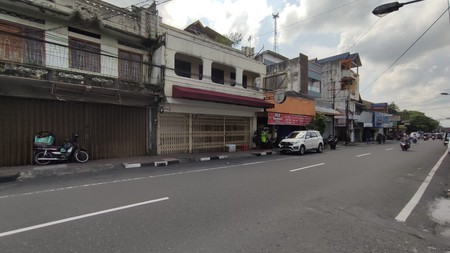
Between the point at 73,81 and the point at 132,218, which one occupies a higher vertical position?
the point at 73,81

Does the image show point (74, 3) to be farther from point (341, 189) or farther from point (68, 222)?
point (341, 189)

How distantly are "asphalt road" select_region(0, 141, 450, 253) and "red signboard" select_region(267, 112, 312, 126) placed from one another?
45.0ft

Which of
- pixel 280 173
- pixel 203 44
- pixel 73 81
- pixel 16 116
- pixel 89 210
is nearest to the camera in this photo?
pixel 89 210

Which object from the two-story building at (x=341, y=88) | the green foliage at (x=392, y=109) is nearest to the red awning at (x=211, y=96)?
the two-story building at (x=341, y=88)

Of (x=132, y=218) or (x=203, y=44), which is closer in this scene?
(x=132, y=218)

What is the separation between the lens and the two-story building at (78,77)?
11562mm

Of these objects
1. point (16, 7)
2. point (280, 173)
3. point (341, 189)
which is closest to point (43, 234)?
point (341, 189)

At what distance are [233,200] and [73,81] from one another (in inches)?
400

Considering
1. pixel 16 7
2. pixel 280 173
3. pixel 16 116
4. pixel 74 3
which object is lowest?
pixel 280 173

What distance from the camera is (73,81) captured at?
12.6m

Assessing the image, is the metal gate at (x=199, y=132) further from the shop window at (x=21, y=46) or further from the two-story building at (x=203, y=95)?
the shop window at (x=21, y=46)

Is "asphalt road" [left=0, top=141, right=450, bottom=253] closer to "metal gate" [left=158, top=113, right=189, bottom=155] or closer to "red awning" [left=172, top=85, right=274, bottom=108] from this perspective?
"metal gate" [left=158, top=113, right=189, bottom=155]

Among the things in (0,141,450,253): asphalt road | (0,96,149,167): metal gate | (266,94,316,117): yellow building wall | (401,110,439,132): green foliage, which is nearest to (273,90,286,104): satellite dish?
(266,94,316,117): yellow building wall

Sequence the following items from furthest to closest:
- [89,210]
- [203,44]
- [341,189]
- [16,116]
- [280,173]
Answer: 1. [203,44]
2. [16,116]
3. [280,173]
4. [341,189]
5. [89,210]
